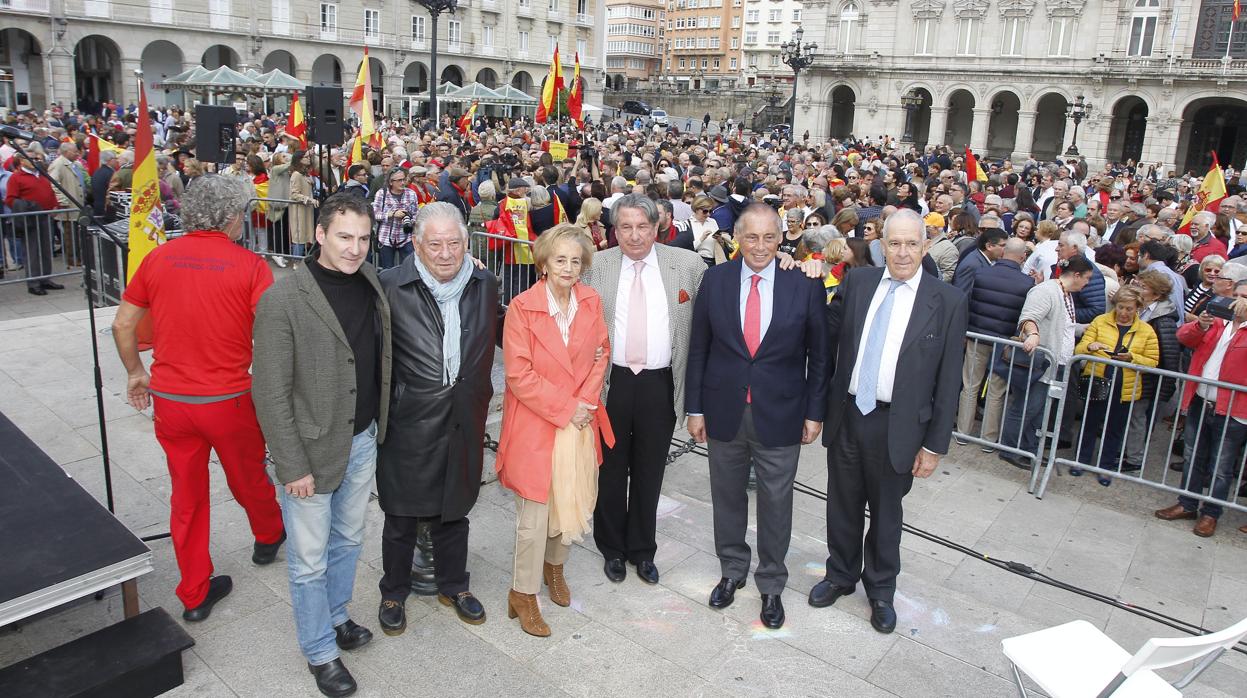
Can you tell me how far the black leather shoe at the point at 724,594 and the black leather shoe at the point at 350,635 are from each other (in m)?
1.57

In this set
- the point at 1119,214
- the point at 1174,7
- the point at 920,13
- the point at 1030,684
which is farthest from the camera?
the point at 920,13

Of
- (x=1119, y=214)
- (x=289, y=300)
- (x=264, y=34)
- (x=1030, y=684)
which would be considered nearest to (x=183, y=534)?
(x=289, y=300)

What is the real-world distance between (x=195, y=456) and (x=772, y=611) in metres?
2.63

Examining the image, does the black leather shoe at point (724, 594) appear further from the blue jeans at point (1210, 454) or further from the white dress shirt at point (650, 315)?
the blue jeans at point (1210, 454)

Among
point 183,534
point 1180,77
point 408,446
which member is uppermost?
point 1180,77

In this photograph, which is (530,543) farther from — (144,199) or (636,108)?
(636,108)

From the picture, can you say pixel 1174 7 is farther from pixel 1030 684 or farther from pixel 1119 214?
pixel 1030 684

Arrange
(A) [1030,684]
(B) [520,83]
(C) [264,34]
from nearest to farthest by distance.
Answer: (A) [1030,684], (C) [264,34], (B) [520,83]

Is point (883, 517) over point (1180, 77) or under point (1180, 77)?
under

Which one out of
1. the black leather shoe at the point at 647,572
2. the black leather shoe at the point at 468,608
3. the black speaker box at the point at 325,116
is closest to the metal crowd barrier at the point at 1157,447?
the black leather shoe at the point at 647,572

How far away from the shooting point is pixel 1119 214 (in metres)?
10.5

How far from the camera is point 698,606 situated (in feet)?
13.1

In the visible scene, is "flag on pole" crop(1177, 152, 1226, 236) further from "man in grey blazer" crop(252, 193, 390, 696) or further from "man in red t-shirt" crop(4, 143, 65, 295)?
"man in red t-shirt" crop(4, 143, 65, 295)

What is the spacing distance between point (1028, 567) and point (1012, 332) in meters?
2.42
